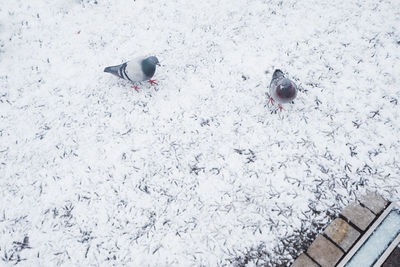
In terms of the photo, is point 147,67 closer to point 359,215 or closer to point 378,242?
point 359,215

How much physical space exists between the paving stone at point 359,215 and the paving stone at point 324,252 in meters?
0.49

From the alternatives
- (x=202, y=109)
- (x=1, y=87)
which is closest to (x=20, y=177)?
(x=1, y=87)

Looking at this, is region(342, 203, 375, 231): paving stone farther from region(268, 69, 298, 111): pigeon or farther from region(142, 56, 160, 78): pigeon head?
region(142, 56, 160, 78): pigeon head

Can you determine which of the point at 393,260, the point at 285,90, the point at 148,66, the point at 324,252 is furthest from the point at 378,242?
the point at 148,66

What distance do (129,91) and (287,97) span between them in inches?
131

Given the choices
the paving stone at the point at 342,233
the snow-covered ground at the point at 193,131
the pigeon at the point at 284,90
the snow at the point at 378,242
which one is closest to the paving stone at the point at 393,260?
the snow at the point at 378,242

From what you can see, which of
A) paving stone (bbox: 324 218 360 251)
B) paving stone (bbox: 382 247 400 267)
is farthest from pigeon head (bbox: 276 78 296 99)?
paving stone (bbox: 382 247 400 267)

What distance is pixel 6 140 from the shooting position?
16.1 feet

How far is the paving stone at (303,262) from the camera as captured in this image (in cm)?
326

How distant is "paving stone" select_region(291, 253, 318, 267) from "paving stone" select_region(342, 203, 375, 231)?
86 cm

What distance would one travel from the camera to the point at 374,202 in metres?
3.62

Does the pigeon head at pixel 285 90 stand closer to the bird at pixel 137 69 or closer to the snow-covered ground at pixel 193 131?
the snow-covered ground at pixel 193 131

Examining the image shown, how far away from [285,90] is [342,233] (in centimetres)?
236

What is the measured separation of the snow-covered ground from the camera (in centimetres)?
373
